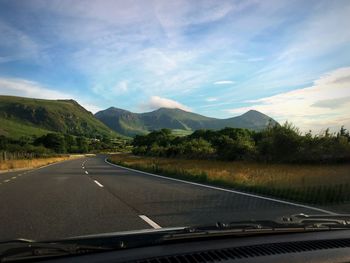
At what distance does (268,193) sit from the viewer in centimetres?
1502

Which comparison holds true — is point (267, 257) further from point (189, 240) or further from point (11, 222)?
point (11, 222)

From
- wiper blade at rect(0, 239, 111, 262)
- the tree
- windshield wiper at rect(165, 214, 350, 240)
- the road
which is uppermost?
the tree

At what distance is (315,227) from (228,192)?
10.5 metres

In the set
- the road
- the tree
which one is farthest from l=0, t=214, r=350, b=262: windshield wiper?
the tree

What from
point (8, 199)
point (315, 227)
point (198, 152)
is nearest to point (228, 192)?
point (8, 199)

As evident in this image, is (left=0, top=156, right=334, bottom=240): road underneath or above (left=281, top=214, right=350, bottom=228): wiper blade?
underneath

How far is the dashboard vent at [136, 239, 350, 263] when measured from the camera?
3564 millimetres

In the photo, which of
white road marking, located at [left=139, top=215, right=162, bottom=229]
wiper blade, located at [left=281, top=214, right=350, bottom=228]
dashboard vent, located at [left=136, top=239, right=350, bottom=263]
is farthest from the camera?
white road marking, located at [left=139, top=215, right=162, bottom=229]

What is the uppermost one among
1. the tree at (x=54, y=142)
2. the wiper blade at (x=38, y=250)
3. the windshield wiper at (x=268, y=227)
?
the tree at (x=54, y=142)

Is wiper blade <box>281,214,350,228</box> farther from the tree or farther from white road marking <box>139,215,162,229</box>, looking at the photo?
the tree

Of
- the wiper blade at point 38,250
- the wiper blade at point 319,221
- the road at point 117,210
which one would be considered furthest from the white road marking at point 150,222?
the wiper blade at point 38,250

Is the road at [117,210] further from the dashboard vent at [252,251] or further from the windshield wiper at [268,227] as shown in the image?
the dashboard vent at [252,251]

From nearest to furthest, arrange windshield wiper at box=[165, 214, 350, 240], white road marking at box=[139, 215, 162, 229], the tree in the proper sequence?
windshield wiper at box=[165, 214, 350, 240] < white road marking at box=[139, 215, 162, 229] < the tree

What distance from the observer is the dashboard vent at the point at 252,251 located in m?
3.56
